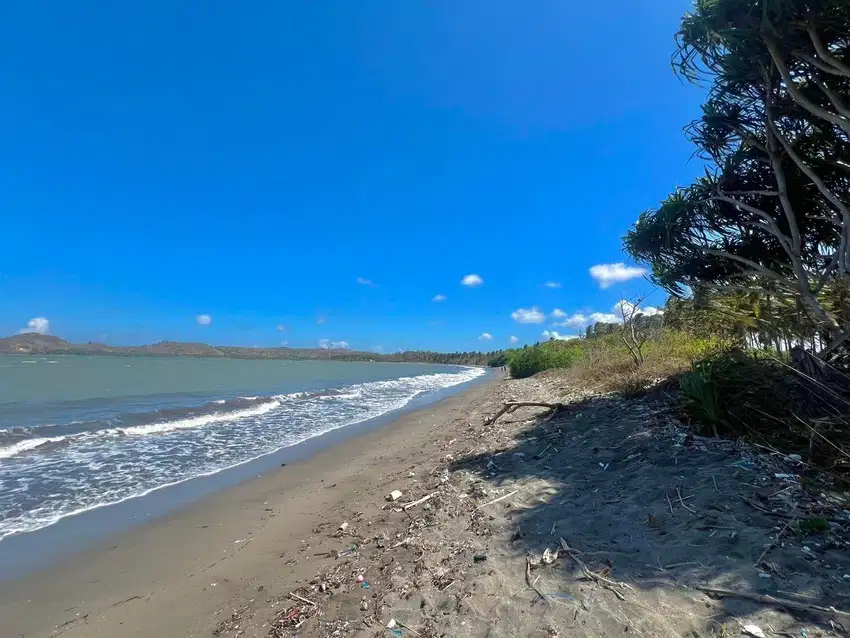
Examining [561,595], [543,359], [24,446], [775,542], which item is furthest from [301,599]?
[543,359]

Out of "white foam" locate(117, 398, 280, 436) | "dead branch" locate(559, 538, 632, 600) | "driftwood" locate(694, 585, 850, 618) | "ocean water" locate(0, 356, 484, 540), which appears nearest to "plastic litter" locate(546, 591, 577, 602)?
"dead branch" locate(559, 538, 632, 600)

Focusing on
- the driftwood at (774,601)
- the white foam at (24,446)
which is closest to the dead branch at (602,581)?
the driftwood at (774,601)

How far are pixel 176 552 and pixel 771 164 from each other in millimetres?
10337

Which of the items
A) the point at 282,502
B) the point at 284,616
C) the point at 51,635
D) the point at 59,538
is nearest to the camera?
the point at 284,616

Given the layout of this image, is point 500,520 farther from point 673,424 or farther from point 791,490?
point 673,424

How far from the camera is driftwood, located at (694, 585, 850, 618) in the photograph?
7.89ft

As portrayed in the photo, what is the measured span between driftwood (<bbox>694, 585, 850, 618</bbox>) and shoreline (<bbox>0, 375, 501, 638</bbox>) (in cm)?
378

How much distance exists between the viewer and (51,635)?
364cm

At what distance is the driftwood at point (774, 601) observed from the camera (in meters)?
2.40

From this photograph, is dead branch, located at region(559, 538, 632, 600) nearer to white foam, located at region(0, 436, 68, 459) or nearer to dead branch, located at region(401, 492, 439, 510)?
dead branch, located at region(401, 492, 439, 510)

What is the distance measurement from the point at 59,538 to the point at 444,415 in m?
12.0

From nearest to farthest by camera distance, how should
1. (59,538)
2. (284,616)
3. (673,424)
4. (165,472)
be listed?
(284,616) → (59,538) → (673,424) → (165,472)

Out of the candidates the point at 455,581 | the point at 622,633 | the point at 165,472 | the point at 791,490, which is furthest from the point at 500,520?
the point at 165,472

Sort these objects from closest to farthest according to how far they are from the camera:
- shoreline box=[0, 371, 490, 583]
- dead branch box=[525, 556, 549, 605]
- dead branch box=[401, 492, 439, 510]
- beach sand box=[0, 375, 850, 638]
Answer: beach sand box=[0, 375, 850, 638] → dead branch box=[525, 556, 549, 605] → shoreline box=[0, 371, 490, 583] → dead branch box=[401, 492, 439, 510]
